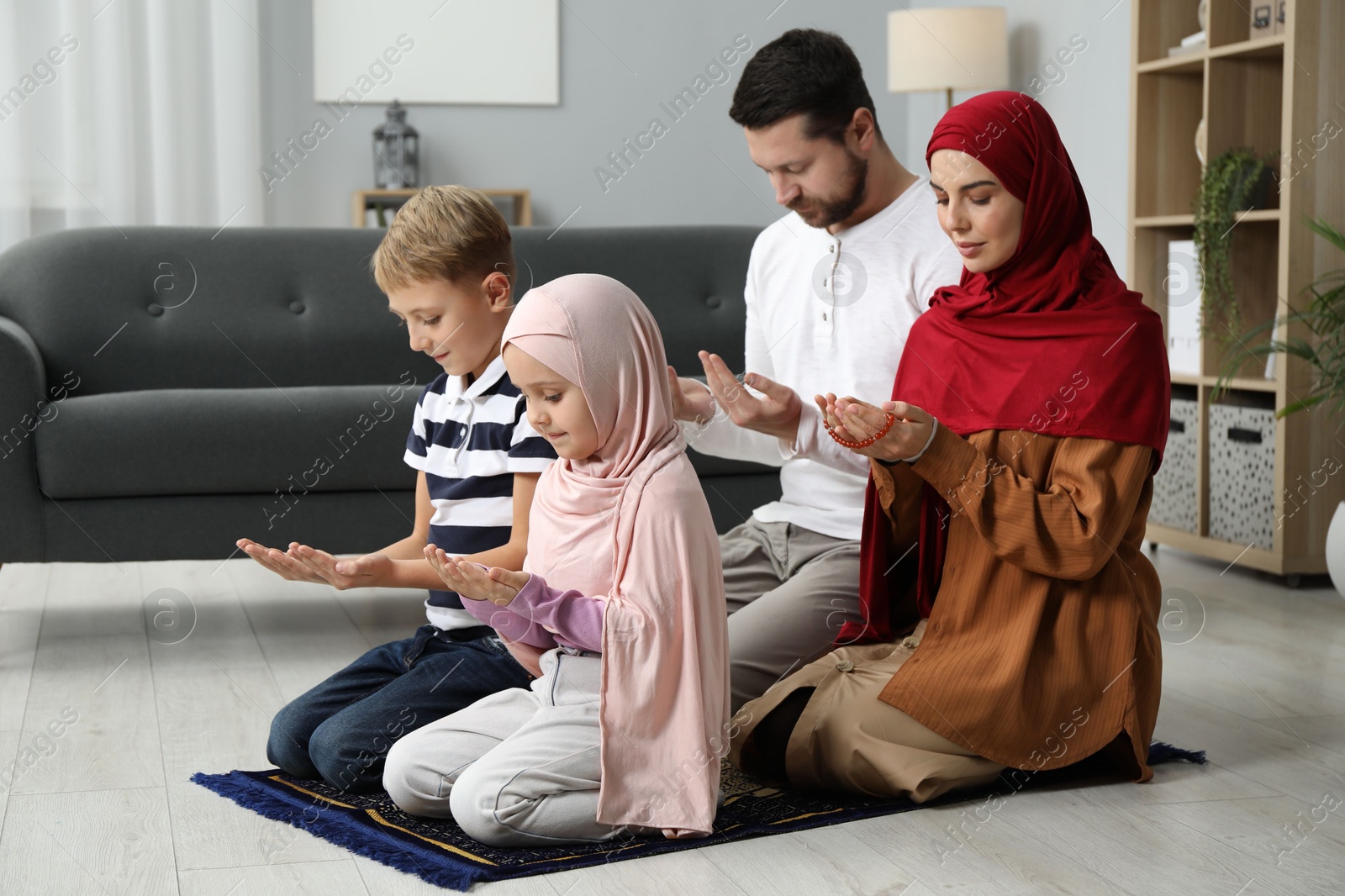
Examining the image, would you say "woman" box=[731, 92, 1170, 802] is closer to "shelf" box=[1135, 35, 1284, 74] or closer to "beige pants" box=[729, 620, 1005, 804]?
"beige pants" box=[729, 620, 1005, 804]

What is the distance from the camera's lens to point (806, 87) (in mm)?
1853

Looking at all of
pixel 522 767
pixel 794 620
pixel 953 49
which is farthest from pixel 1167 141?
pixel 522 767

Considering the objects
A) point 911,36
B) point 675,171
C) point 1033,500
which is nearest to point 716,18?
point 675,171

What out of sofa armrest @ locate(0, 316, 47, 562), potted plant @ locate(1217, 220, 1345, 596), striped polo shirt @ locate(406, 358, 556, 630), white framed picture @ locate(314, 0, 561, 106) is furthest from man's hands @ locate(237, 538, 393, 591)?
white framed picture @ locate(314, 0, 561, 106)

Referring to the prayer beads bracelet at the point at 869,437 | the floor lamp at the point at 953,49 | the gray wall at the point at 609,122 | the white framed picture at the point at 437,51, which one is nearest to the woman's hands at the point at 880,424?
the prayer beads bracelet at the point at 869,437

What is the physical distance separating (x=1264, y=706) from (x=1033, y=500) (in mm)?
858

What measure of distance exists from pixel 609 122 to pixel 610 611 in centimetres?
396

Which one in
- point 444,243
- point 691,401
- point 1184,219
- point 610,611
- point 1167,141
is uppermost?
A: point 1167,141

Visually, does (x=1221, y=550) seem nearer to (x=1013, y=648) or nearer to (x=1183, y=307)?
(x=1183, y=307)

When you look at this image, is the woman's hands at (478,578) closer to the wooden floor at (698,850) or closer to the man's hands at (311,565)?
the man's hands at (311,565)

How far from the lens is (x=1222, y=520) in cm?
330

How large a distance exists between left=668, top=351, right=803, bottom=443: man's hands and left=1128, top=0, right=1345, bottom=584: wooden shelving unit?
1.79 m

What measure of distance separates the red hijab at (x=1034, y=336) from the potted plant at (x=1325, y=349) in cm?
138

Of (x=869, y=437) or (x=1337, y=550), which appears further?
(x=1337, y=550)
